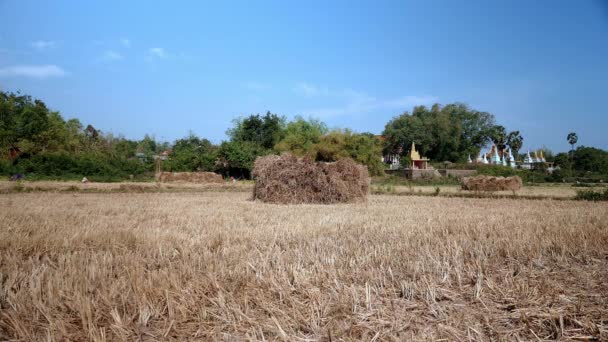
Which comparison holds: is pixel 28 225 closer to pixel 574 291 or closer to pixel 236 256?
pixel 236 256

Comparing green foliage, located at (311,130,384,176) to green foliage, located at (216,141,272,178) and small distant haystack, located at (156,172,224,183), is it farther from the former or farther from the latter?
small distant haystack, located at (156,172,224,183)

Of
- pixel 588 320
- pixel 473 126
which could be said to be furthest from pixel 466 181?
pixel 473 126

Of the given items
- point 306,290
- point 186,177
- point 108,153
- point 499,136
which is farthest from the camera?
point 499,136

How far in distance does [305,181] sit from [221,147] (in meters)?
26.8

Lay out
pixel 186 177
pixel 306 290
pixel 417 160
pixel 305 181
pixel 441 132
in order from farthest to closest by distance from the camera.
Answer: pixel 441 132 < pixel 417 160 < pixel 186 177 < pixel 305 181 < pixel 306 290

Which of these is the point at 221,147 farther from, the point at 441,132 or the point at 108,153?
the point at 441,132

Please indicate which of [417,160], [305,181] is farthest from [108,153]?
[417,160]

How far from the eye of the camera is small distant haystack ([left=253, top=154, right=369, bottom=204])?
15.5 metres

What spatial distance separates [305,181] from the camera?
15.8m

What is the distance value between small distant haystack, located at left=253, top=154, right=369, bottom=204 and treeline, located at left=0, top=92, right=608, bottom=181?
22.7 metres

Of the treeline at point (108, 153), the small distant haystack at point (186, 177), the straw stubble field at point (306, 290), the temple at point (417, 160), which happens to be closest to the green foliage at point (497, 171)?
the temple at point (417, 160)

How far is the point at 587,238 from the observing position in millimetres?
5668

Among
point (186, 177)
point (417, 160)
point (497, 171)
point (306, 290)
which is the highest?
point (417, 160)

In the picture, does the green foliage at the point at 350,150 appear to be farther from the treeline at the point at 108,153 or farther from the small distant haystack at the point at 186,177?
the small distant haystack at the point at 186,177
